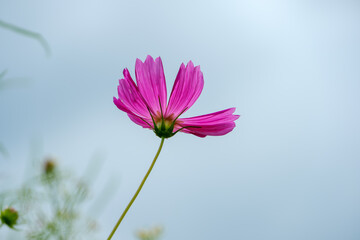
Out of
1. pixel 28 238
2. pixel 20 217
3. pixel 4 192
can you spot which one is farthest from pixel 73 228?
pixel 4 192

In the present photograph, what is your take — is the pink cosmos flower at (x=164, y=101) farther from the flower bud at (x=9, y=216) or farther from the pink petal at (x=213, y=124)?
the flower bud at (x=9, y=216)

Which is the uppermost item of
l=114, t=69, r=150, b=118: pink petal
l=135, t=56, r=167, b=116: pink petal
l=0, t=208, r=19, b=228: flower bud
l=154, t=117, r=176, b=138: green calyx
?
l=135, t=56, r=167, b=116: pink petal

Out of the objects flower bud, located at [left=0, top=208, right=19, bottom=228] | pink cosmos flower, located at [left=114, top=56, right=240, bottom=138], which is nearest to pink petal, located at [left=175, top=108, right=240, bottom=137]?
pink cosmos flower, located at [left=114, top=56, right=240, bottom=138]

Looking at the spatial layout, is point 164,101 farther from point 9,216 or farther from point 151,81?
point 9,216

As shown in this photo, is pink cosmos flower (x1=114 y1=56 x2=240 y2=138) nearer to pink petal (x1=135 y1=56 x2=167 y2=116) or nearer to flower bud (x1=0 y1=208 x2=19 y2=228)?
pink petal (x1=135 y1=56 x2=167 y2=116)

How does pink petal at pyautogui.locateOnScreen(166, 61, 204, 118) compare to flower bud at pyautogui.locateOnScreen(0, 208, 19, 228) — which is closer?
pink petal at pyautogui.locateOnScreen(166, 61, 204, 118)

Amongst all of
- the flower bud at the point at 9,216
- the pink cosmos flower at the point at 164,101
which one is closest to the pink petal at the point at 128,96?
the pink cosmos flower at the point at 164,101
